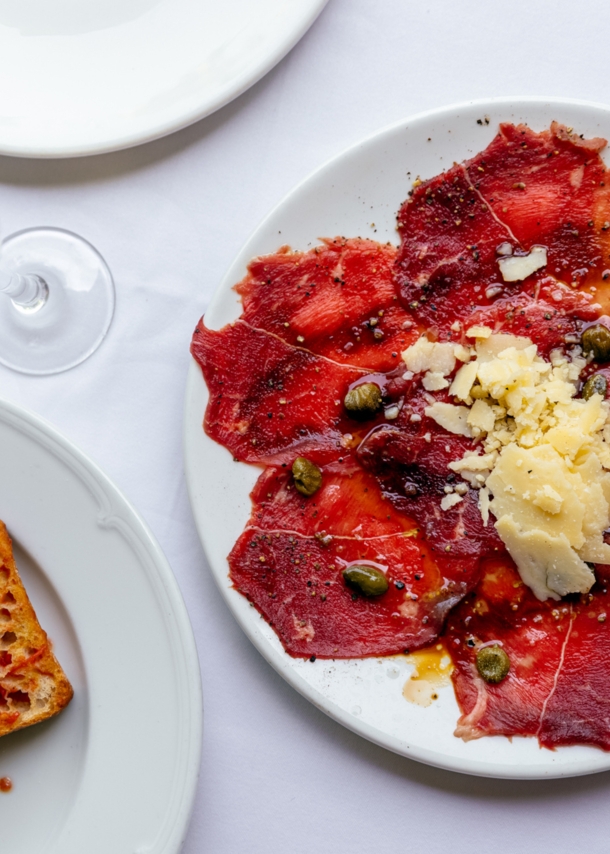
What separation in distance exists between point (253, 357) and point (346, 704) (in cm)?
73

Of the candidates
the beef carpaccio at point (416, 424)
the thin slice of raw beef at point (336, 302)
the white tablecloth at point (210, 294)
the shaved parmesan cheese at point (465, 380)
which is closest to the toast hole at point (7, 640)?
the white tablecloth at point (210, 294)

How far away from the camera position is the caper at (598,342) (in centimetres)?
141

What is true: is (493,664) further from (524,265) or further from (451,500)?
(524,265)

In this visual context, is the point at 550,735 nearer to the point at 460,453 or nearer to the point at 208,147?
the point at 460,453

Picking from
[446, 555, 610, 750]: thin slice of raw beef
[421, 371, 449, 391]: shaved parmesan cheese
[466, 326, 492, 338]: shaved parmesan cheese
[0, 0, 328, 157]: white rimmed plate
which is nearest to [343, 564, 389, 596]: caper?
[446, 555, 610, 750]: thin slice of raw beef

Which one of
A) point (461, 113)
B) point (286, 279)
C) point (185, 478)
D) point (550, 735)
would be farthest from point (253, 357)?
point (550, 735)

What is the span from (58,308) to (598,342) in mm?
1143

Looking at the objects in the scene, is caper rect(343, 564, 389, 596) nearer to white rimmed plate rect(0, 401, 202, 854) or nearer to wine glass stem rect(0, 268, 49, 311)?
white rimmed plate rect(0, 401, 202, 854)

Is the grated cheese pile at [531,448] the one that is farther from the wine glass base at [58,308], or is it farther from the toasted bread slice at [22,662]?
the toasted bread slice at [22,662]

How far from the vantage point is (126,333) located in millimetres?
1578

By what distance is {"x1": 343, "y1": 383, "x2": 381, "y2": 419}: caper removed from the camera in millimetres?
1442

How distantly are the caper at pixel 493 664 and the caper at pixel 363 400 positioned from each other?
53cm

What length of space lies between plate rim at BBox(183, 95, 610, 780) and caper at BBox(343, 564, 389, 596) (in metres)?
0.20

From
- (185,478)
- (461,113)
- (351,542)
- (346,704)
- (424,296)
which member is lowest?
(346,704)
